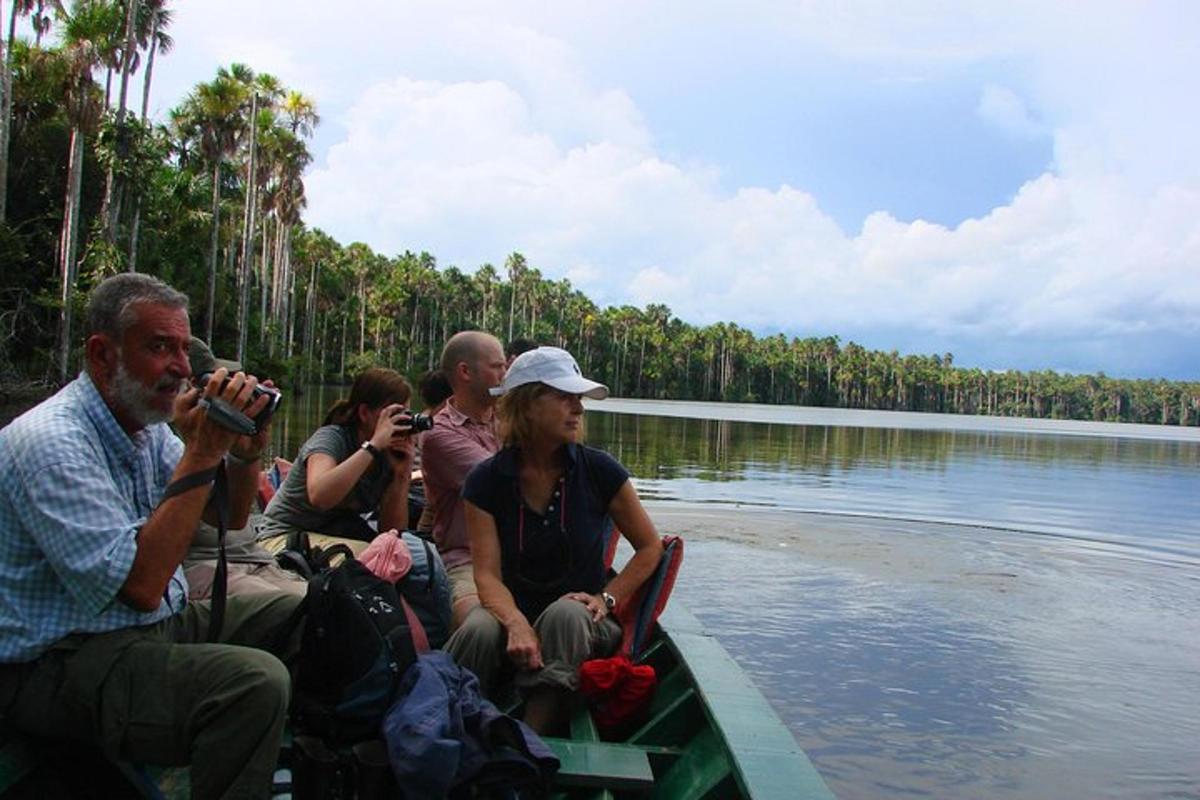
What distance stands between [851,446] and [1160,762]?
1153 inches

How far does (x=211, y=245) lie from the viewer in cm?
3697

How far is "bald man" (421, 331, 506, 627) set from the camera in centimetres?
425

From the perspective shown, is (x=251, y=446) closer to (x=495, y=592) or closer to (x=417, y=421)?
(x=495, y=592)

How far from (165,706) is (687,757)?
5.79 ft

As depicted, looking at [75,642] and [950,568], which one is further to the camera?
[950,568]

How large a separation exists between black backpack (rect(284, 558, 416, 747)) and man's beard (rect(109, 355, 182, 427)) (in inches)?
26.1

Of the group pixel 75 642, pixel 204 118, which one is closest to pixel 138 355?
pixel 75 642

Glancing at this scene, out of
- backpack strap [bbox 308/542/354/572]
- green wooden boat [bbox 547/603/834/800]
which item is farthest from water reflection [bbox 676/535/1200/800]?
backpack strap [bbox 308/542/354/572]

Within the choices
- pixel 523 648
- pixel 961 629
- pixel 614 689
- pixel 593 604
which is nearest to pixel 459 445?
pixel 593 604

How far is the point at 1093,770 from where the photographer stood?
5.23 m

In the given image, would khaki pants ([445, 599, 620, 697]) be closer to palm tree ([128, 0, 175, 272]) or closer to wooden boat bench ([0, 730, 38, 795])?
wooden boat bench ([0, 730, 38, 795])

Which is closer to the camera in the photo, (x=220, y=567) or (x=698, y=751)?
(x=220, y=567)

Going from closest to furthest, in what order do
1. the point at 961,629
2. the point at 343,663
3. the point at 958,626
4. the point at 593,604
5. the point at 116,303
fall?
1. the point at 116,303
2. the point at 343,663
3. the point at 593,604
4. the point at 961,629
5. the point at 958,626

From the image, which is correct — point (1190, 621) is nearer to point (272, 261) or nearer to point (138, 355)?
point (138, 355)
